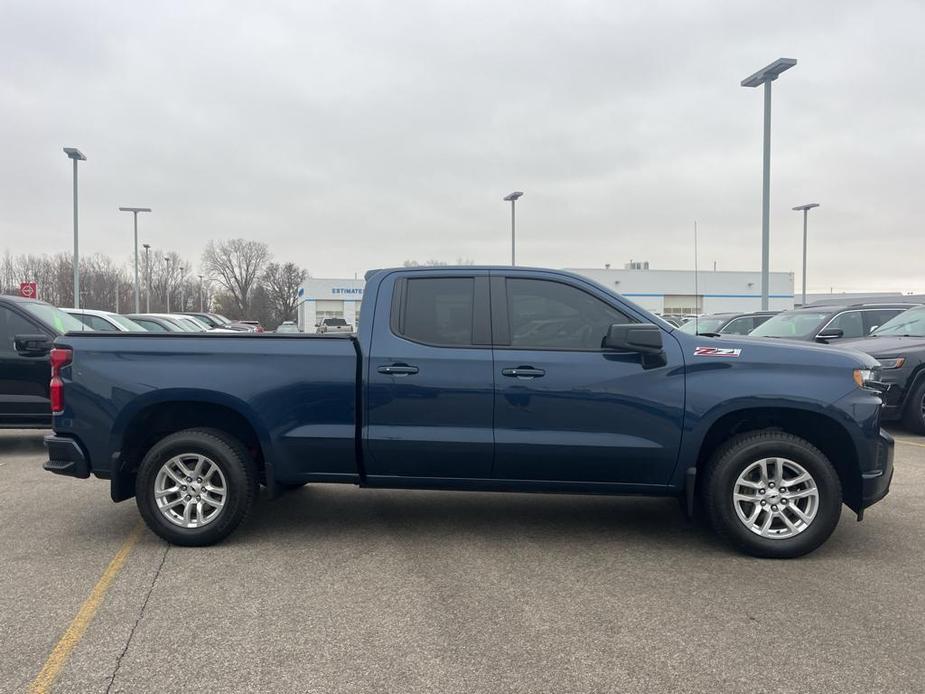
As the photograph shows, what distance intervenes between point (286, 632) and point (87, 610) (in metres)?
1.18

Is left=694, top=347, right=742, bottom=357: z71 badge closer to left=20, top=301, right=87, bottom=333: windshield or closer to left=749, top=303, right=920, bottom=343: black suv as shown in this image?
left=20, top=301, right=87, bottom=333: windshield

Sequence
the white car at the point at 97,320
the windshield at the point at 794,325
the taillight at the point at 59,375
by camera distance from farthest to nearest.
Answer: the windshield at the point at 794,325, the white car at the point at 97,320, the taillight at the point at 59,375

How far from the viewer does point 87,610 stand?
4.14 meters

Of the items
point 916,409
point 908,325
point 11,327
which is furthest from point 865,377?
point 11,327

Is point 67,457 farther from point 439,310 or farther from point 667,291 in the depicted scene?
point 667,291

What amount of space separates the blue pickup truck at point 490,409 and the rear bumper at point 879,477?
0.06 ft

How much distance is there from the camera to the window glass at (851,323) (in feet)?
42.6

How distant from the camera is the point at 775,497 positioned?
5.02m

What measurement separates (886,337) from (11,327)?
1139 cm

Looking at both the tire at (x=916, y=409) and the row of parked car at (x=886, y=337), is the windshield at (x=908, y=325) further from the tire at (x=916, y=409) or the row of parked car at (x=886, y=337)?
the tire at (x=916, y=409)

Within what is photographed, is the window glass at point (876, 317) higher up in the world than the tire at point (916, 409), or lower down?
higher up

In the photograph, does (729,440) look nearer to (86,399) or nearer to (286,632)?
(286,632)

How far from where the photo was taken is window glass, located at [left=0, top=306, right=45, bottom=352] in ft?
29.0

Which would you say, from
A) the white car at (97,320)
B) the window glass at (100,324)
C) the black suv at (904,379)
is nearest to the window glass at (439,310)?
the black suv at (904,379)
